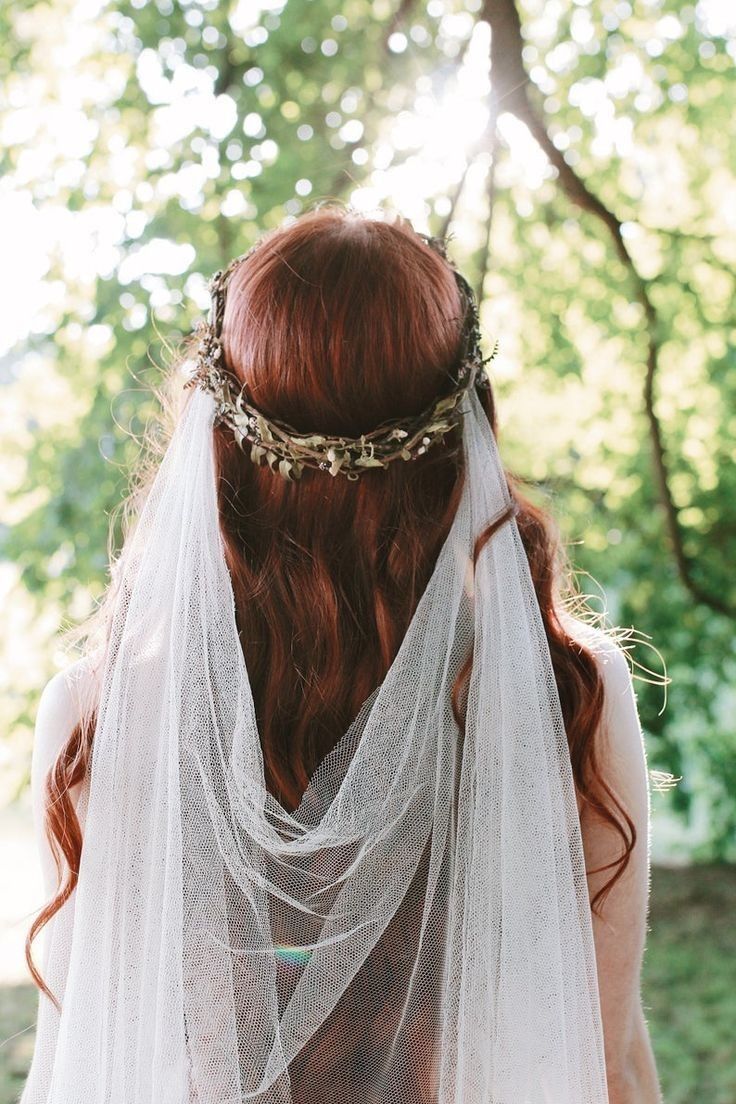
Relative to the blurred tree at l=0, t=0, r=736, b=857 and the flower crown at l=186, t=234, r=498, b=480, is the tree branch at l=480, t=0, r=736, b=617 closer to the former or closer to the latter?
the blurred tree at l=0, t=0, r=736, b=857

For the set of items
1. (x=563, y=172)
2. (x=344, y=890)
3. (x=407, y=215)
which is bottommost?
(x=344, y=890)

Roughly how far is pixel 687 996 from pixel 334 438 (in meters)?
3.89

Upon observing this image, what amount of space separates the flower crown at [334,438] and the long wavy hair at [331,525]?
0.02m

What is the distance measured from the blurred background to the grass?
2cm

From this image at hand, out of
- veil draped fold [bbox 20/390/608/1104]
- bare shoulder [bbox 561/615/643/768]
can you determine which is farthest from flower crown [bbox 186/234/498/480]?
bare shoulder [bbox 561/615/643/768]

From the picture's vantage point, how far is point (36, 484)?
3387 millimetres

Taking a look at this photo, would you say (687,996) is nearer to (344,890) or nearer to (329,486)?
(344,890)

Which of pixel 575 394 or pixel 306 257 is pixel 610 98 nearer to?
pixel 575 394

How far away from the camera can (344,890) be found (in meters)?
1.17

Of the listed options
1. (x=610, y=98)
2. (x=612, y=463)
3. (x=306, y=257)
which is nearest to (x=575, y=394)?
(x=612, y=463)

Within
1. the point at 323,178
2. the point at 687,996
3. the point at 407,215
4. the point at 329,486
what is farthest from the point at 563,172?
the point at 687,996

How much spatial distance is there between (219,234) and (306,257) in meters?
2.15

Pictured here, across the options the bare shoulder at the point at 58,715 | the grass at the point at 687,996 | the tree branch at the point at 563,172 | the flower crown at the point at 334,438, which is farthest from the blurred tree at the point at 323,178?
the bare shoulder at the point at 58,715

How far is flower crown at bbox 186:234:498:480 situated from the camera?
119cm
